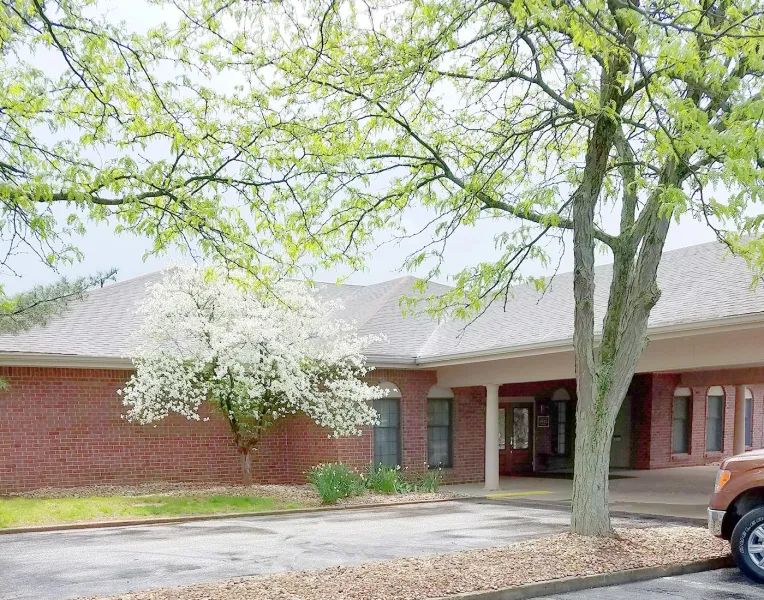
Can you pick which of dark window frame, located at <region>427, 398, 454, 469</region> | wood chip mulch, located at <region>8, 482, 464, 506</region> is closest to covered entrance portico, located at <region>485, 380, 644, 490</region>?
dark window frame, located at <region>427, 398, 454, 469</region>

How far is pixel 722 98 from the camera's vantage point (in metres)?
9.27

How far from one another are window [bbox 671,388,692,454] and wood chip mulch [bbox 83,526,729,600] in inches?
680

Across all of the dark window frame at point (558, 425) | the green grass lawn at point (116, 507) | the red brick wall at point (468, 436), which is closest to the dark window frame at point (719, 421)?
the dark window frame at point (558, 425)

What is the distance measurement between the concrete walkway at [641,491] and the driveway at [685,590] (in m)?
5.56

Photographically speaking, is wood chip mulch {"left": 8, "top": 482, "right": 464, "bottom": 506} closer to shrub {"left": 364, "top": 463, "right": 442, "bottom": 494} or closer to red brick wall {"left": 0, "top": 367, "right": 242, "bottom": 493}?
shrub {"left": 364, "top": 463, "right": 442, "bottom": 494}

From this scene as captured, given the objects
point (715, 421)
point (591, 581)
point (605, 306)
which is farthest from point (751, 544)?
point (715, 421)

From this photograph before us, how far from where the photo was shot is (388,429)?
20.4 meters

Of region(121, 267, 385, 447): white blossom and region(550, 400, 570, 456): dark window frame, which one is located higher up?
region(121, 267, 385, 447): white blossom

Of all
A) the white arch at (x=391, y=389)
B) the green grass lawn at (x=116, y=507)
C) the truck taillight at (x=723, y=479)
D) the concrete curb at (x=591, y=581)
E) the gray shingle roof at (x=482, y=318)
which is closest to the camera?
the concrete curb at (x=591, y=581)

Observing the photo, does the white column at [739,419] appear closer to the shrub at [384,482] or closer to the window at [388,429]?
the window at [388,429]

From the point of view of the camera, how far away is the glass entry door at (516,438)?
2431cm

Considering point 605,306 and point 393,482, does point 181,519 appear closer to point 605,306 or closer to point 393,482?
point 393,482

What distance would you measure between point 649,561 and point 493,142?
5940mm

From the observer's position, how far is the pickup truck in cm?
886
